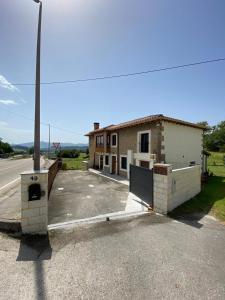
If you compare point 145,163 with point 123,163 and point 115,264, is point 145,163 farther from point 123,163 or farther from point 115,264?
point 115,264

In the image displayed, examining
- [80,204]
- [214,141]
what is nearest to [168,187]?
[80,204]

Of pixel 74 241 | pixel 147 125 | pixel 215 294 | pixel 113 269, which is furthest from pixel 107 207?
pixel 147 125

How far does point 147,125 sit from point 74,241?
12236 mm

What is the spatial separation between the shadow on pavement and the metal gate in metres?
5.21

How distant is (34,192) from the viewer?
559cm

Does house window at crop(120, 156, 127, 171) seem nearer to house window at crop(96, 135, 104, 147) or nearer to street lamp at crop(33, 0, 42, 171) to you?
house window at crop(96, 135, 104, 147)

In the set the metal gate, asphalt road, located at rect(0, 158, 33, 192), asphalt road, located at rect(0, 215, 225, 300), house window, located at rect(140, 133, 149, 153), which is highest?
house window, located at rect(140, 133, 149, 153)

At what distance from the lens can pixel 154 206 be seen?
28.2 ft

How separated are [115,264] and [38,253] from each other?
1839 millimetres

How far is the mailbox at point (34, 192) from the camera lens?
219 inches

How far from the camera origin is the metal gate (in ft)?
30.0

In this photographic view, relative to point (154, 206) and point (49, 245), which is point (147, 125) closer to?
point (154, 206)

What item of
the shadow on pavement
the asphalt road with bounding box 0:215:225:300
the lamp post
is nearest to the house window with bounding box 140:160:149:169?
the asphalt road with bounding box 0:215:225:300

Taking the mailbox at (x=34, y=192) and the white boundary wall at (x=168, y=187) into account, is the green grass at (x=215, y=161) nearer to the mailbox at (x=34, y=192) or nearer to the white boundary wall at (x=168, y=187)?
the white boundary wall at (x=168, y=187)
